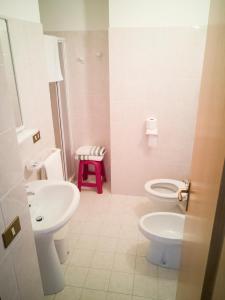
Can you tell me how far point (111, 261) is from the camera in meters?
2.09

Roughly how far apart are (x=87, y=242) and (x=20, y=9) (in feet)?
6.99

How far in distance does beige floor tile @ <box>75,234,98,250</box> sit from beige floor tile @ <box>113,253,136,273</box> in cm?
26

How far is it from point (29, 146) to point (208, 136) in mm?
1458

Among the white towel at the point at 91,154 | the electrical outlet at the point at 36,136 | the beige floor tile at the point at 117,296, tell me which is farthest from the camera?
the white towel at the point at 91,154

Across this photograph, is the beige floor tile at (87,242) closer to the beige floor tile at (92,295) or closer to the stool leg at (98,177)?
the beige floor tile at (92,295)

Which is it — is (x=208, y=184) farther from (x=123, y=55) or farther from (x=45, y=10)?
(x=45, y=10)

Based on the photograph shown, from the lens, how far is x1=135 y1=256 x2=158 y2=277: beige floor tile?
1.97 m

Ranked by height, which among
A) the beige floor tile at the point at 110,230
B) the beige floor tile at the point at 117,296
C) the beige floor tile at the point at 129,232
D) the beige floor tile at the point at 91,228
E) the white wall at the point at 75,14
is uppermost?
the white wall at the point at 75,14

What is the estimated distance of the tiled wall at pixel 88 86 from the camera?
2789mm

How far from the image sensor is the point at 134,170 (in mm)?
2959

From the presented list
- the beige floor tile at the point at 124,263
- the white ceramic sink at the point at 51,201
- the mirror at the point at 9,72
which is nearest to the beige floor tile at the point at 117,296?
the beige floor tile at the point at 124,263

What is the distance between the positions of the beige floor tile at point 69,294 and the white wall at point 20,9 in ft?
6.87

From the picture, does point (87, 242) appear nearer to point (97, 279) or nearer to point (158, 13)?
point (97, 279)

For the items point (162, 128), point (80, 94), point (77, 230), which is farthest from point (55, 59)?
point (77, 230)
